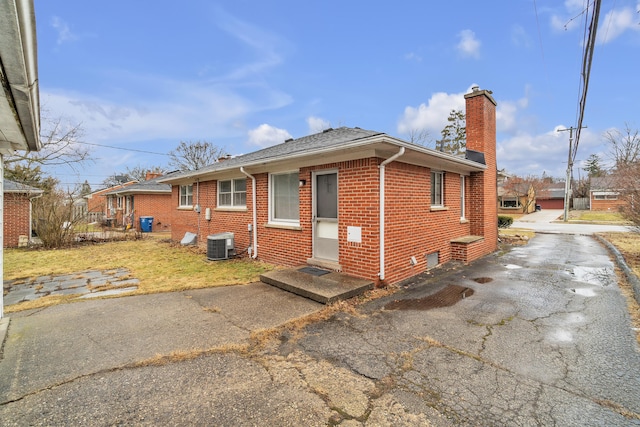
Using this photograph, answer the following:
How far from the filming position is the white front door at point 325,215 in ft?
21.0

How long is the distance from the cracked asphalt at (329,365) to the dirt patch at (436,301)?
12 centimetres

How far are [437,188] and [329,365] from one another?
248 inches

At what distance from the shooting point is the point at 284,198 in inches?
304

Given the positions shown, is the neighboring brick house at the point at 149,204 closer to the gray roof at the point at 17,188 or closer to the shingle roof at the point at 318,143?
the gray roof at the point at 17,188

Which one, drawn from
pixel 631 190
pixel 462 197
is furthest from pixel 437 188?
pixel 631 190

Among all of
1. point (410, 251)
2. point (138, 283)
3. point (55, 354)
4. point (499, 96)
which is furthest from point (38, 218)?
point (499, 96)

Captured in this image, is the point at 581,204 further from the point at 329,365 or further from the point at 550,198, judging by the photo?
the point at 329,365

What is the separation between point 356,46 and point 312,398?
12571 mm

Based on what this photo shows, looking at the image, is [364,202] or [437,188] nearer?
[364,202]

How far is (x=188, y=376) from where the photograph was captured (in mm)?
2768

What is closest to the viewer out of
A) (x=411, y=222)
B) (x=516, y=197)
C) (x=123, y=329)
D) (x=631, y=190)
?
(x=123, y=329)

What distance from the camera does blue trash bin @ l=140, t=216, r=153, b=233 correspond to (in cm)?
1869

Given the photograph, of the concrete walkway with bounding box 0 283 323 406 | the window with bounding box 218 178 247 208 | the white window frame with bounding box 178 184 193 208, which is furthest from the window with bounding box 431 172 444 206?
the white window frame with bounding box 178 184 193 208

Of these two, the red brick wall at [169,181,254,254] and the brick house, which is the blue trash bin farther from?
the brick house
